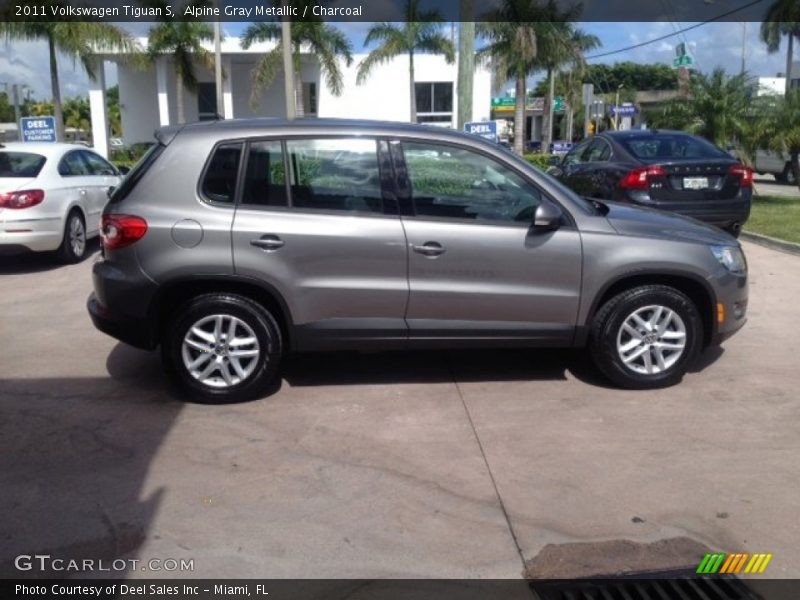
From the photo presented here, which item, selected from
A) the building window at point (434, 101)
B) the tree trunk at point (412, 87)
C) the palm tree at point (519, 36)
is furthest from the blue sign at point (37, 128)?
the building window at point (434, 101)

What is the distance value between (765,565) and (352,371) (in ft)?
10.6

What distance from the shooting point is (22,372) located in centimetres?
600

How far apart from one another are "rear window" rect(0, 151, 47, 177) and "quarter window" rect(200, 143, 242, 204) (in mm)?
5502

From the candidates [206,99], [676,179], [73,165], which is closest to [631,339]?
[676,179]

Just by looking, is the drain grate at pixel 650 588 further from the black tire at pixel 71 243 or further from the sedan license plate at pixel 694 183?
the black tire at pixel 71 243

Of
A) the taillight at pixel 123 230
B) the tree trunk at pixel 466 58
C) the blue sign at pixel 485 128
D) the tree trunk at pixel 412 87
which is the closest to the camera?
the taillight at pixel 123 230

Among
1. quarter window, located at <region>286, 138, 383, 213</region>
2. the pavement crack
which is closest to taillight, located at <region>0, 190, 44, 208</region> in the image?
quarter window, located at <region>286, 138, 383, 213</region>

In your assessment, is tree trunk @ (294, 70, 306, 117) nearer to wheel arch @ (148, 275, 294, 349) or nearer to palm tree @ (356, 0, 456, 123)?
palm tree @ (356, 0, 456, 123)

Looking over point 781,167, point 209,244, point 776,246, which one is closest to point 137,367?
point 209,244

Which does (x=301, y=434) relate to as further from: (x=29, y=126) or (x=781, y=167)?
(x=781, y=167)

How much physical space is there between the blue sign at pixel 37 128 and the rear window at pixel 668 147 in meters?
13.2

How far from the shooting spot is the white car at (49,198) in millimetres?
9305

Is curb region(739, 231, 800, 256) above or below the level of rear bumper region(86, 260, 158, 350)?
below

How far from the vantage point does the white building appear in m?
37.8
